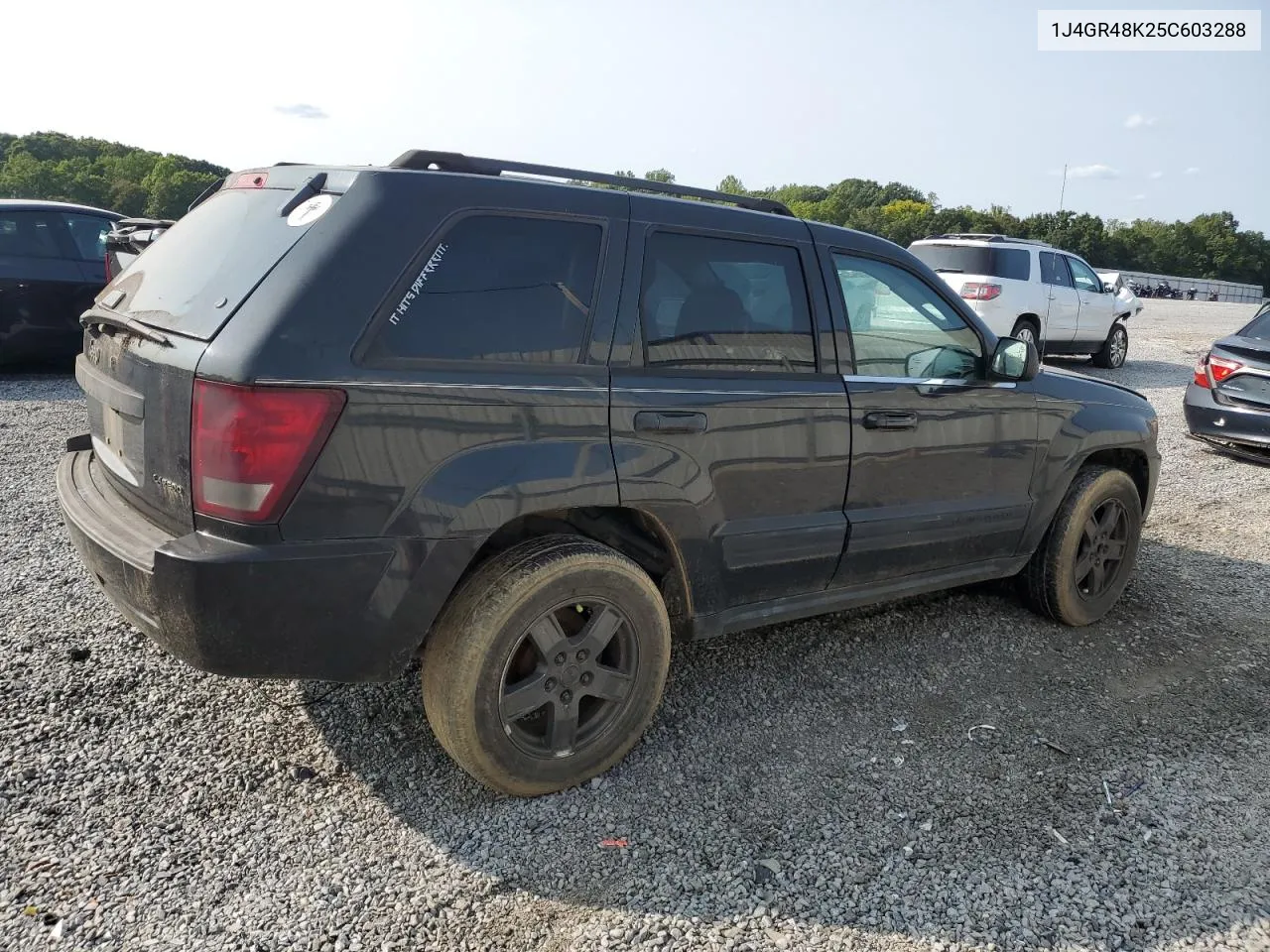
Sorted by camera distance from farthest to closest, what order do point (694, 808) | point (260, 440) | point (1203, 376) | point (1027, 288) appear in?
point (1027, 288) < point (1203, 376) < point (694, 808) < point (260, 440)

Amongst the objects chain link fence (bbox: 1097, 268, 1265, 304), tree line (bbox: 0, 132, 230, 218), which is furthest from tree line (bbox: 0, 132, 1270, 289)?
chain link fence (bbox: 1097, 268, 1265, 304)

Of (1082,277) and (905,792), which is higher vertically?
(1082,277)

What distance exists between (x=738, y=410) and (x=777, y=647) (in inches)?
54.3

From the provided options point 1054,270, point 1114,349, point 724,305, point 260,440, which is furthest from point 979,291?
point 260,440

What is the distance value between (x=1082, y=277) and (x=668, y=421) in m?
13.3

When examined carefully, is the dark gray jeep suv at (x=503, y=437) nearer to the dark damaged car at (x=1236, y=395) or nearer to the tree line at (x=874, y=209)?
the dark damaged car at (x=1236, y=395)

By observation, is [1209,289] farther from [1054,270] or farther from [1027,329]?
[1027,329]

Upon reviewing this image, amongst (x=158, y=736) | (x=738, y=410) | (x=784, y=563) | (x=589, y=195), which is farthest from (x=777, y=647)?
(x=158, y=736)

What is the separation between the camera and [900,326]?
3.87 m

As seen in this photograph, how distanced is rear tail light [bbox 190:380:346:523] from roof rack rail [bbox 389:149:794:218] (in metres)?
0.88

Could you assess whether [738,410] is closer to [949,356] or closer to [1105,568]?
[949,356]

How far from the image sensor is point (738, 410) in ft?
10.5

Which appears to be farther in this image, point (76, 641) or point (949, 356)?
point (949, 356)

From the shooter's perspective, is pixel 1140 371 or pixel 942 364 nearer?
pixel 942 364
